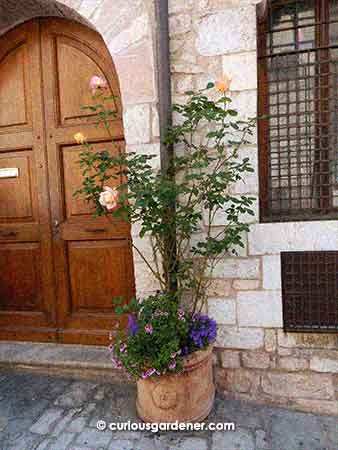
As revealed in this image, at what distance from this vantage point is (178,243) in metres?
2.05

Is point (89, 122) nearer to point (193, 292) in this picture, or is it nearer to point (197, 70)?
point (197, 70)

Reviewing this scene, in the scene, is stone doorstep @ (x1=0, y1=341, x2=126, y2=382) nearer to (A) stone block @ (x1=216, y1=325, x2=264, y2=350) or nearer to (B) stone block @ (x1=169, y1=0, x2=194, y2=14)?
(A) stone block @ (x1=216, y1=325, x2=264, y2=350)

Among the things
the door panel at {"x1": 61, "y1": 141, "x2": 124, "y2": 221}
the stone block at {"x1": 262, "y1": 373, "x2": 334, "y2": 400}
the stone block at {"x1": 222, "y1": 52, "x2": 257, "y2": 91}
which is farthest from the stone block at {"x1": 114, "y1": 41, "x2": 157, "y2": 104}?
the stone block at {"x1": 262, "y1": 373, "x2": 334, "y2": 400}

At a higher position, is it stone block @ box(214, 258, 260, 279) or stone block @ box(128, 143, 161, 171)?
stone block @ box(128, 143, 161, 171)

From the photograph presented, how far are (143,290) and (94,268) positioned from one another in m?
0.61

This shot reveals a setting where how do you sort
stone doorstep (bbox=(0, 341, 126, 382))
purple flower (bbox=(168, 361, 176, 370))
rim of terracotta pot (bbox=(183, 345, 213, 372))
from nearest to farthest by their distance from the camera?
purple flower (bbox=(168, 361, 176, 370))
rim of terracotta pot (bbox=(183, 345, 213, 372))
stone doorstep (bbox=(0, 341, 126, 382))

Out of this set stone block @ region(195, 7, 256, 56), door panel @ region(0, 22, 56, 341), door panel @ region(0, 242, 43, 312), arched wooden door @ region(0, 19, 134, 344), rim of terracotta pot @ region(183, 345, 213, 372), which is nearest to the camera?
rim of terracotta pot @ region(183, 345, 213, 372)

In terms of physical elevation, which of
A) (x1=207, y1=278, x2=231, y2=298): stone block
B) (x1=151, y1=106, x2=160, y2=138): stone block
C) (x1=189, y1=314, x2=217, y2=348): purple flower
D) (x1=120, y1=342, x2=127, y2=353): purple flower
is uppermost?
(x1=151, y1=106, x2=160, y2=138): stone block

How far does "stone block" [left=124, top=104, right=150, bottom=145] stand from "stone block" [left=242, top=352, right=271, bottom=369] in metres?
1.57

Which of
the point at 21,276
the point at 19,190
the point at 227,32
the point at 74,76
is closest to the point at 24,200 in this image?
the point at 19,190

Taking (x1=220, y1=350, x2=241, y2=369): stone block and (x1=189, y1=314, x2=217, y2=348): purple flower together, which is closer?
(x1=189, y1=314, x2=217, y2=348): purple flower

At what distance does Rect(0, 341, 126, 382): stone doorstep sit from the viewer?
8.01 feet

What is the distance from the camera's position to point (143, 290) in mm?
2234

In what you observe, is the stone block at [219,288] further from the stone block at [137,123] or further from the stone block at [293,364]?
the stone block at [137,123]
